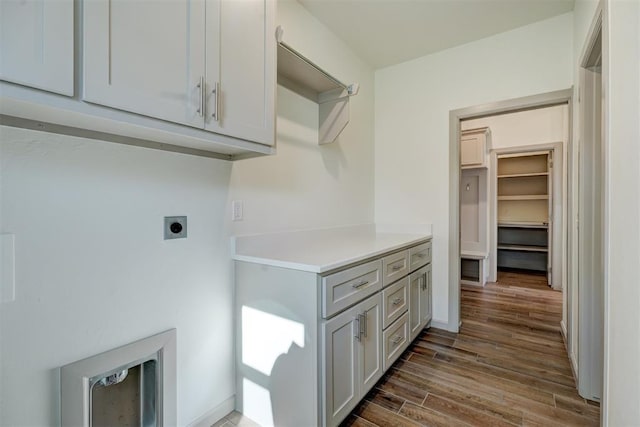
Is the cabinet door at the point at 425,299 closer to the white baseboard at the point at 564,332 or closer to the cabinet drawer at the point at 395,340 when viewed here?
the cabinet drawer at the point at 395,340

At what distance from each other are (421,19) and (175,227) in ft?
7.65

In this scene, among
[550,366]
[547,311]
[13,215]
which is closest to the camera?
[13,215]

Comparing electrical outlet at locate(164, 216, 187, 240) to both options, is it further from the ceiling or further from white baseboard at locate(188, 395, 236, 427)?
the ceiling

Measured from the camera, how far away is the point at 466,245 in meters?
4.50

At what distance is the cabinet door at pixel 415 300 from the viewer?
231 cm

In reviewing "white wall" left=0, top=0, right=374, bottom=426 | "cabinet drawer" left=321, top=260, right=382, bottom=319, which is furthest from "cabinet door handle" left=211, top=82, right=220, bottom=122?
"cabinet drawer" left=321, top=260, right=382, bottom=319

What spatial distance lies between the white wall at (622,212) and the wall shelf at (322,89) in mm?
1310

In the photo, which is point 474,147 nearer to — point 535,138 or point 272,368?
point 535,138

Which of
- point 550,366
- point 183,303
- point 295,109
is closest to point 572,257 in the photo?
point 550,366

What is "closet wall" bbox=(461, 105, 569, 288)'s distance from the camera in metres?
4.03

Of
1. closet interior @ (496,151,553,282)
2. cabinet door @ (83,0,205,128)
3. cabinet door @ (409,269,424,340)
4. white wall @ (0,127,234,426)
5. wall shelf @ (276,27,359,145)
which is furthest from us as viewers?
closet interior @ (496,151,553,282)

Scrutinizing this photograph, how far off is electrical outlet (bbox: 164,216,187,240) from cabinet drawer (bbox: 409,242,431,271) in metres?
1.64

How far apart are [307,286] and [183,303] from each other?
0.63 m

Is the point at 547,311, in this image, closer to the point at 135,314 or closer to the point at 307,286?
the point at 307,286
